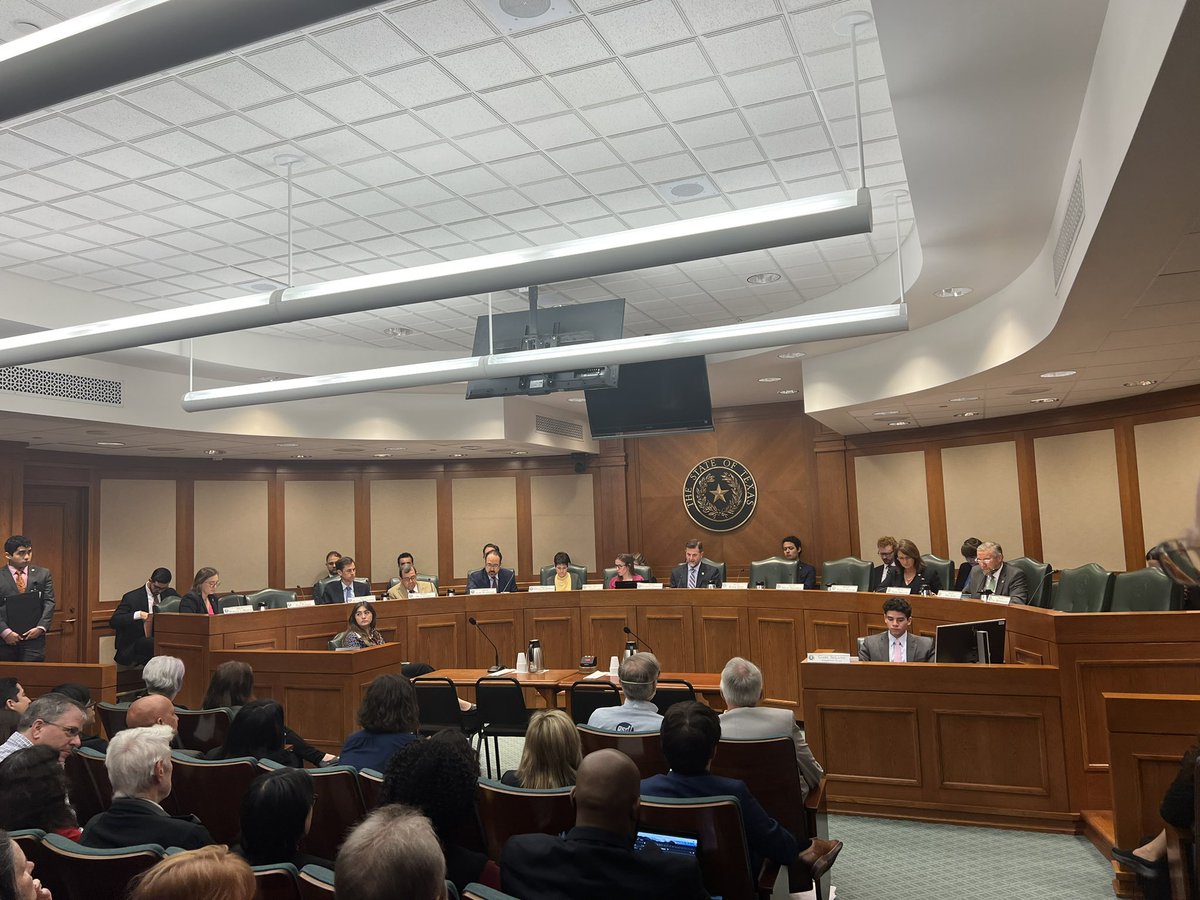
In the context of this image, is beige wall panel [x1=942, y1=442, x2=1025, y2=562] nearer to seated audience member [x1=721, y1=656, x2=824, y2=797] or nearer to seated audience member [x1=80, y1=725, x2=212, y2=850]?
seated audience member [x1=721, y1=656, x2=824, y2=797]

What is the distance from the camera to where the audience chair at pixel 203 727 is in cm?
468

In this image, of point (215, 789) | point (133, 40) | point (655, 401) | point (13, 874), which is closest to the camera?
point (133, 40)

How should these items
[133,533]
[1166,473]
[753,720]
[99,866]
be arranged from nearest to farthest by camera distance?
[99,866]
[753,720]
[1166,473]
[133,533]

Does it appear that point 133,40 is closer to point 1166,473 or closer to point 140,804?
point 140,804

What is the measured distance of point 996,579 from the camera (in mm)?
7129

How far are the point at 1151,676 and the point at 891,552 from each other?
11.9ft

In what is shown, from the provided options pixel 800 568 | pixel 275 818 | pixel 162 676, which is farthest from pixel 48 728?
pixel 800 568

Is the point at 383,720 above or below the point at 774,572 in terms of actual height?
below

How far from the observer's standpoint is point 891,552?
8.32 metres

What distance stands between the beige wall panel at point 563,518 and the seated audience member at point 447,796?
10342 mm

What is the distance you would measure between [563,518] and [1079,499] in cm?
690

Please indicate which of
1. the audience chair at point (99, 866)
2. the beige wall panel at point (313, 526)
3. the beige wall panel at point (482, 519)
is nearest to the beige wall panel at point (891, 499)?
the beige wall panel at point (482, 519)

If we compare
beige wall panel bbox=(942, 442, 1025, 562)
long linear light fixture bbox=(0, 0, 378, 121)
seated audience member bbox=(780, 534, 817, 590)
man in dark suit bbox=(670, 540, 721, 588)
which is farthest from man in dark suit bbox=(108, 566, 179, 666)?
beige wall panel bbox=(942, 442, 1025, 562)

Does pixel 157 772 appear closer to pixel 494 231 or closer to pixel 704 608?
pixel 494 231
